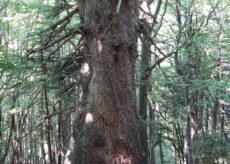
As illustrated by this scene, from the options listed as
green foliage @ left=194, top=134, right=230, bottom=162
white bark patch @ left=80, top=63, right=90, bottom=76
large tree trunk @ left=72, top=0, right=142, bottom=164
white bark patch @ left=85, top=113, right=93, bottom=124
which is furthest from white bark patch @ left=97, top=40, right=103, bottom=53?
green foliage @ left=194, top=134, right=230, bottom=162

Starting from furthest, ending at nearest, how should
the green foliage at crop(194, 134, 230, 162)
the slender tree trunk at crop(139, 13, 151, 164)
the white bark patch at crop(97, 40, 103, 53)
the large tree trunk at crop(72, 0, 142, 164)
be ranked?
the green foliage at crop(194, 134, 230, 162), the slender tree trunk at crop(139, 13, 151, 164), the white bark patch at crop(97, 40, 103, 53), the large tree trunk at crop(72, 0, 142, 164)

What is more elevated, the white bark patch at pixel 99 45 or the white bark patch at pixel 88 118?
the white bark patch at pixel 99 45

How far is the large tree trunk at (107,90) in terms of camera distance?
3533 millimetres

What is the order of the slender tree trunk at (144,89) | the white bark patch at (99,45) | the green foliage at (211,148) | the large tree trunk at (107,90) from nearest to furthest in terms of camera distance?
the large tree trunk at (107,90) → the white bark patch at (99,45) → the slender tree trunk at (144,89) → the green foliage at (211,148)

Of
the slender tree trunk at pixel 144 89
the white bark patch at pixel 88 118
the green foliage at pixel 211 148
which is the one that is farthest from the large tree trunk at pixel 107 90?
the green foliage at pixel 211 148

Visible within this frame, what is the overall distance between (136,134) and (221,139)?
6.34 metres

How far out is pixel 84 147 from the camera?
3.58 meters

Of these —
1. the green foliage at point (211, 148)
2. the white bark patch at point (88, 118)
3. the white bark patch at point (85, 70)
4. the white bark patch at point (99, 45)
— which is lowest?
the green foliage at point (211, 148)

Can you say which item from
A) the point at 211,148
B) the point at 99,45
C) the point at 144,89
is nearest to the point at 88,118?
the point at 99,45

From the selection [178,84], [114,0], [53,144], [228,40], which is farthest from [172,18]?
[114,0]

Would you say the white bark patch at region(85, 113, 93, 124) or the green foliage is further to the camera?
the green foliage

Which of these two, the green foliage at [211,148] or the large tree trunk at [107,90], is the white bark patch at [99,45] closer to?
the large tree trunk at [107,90]

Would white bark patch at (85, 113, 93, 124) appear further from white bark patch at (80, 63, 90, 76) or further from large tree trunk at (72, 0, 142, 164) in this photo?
white bark patch at (80, 63, 90, 76)

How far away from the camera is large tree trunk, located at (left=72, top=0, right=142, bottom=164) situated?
3.53 m
